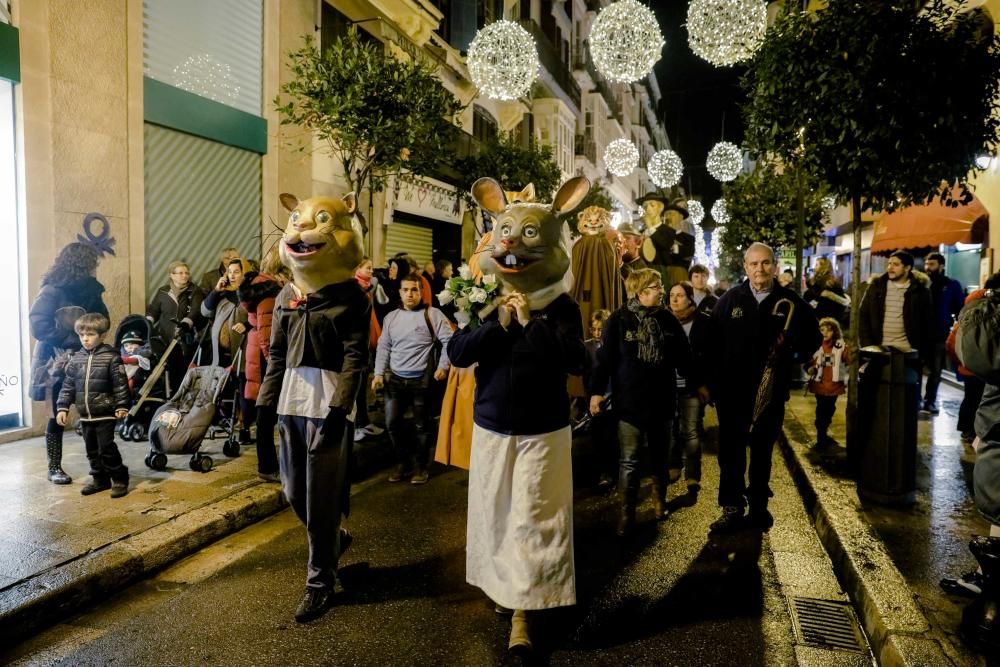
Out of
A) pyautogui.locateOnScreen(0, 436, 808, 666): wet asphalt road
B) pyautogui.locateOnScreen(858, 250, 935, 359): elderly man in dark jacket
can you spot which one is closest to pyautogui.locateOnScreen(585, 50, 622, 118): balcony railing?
pyautogui.locateOnScreen(858, 250, 935, 359): elderly man in dark jacket

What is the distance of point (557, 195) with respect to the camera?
3.99 m

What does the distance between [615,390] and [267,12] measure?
31.8 feet

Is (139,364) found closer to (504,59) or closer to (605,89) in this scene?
(504,59)

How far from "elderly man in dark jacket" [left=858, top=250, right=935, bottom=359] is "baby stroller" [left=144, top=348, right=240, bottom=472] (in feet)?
23.8

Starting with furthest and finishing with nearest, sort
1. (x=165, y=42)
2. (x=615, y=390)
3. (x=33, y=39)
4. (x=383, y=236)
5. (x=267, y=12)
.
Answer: (x=383, y=236), (x=267, y=12), (x=165, y=42), (x=33, y=39), (x=615, y=390)

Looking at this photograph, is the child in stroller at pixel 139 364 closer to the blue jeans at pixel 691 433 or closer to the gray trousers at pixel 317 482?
the gray trousers at pixel 317 482

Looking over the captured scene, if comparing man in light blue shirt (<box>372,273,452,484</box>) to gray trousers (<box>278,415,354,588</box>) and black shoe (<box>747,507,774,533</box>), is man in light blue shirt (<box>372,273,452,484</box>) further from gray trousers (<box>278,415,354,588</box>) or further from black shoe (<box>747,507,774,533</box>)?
black shoe (<box>747,507,774,533</box>)

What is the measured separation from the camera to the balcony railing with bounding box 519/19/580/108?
23.0m

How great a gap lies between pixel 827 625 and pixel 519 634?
6.11ft

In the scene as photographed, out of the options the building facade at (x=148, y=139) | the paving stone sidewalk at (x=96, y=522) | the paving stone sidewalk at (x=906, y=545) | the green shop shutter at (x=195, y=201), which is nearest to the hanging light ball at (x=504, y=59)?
the building facade at (x=148, y=139)

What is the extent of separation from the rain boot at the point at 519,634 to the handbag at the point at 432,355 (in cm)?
331

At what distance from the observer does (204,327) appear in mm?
7977

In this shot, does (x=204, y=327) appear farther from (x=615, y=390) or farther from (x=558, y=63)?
(x=558, y=63)

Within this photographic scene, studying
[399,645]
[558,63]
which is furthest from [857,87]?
[558,63]
